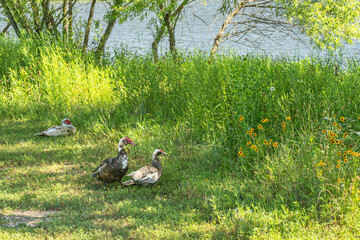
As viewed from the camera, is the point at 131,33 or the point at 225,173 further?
the point at 131,33

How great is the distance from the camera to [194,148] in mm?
6602

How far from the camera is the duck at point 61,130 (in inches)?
317

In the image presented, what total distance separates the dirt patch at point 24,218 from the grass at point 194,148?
134 millimetres

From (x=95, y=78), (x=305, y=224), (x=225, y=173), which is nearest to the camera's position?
(x=305, y=224)

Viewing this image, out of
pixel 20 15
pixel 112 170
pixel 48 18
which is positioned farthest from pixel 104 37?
pixel 112 170

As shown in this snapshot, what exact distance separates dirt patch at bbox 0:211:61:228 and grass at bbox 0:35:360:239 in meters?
0.13

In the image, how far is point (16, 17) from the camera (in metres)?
12.1

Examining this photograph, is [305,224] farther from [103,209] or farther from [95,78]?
[95,78]

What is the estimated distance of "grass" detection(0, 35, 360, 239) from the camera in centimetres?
439

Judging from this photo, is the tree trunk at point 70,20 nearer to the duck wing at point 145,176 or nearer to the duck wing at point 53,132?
the duck wing at point 53,132

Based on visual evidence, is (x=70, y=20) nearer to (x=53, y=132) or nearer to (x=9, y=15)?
(x=9, y=15)

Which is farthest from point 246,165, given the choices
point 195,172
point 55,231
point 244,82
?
point 55,231

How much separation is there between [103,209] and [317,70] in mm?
4318

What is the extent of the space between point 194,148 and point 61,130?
298cm
